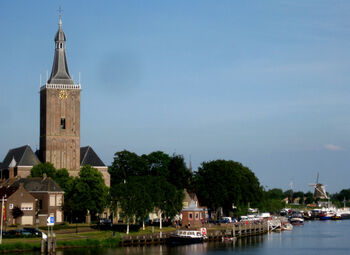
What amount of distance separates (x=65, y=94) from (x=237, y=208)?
4381 cm

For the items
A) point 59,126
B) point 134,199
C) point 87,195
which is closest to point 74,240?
point 134,199

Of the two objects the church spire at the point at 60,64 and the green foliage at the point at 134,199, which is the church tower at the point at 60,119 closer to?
the church spire at the point at 60,64

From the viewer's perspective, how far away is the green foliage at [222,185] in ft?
460

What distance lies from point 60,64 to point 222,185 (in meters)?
41.8

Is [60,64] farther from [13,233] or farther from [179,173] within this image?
[13,233]

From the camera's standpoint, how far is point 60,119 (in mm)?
142750

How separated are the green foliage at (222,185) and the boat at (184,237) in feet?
125

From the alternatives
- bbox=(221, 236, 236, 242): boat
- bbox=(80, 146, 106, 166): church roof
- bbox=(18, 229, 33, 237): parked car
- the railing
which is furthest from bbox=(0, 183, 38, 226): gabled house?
the railing

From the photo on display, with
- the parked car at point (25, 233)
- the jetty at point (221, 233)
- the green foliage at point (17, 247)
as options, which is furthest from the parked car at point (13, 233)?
the jetty at point (221, 233)

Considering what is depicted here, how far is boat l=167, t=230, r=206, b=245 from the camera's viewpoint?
9888 cm

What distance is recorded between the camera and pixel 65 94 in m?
143

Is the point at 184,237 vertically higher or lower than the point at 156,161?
lower

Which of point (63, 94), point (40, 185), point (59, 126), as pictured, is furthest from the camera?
point (63, 94)

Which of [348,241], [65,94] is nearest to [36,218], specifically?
[65,94]
